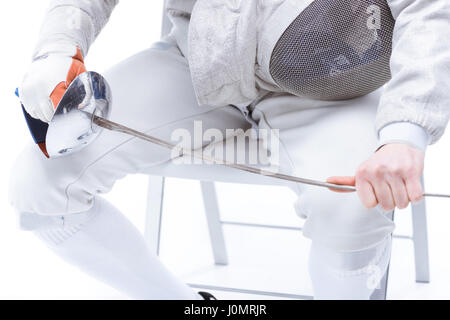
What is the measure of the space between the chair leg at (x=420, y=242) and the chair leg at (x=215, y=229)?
37 centimetres

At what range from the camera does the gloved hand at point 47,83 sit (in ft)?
2.37

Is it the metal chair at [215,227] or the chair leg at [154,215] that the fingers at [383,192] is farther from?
the chair leg at [154,215]

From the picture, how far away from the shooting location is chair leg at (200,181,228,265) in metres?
1.25

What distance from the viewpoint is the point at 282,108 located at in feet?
2.57

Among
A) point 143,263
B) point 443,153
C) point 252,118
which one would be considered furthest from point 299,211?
point 443,153

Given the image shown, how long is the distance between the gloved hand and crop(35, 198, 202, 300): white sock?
7.0 inches

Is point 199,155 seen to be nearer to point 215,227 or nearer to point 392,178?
point 392,178

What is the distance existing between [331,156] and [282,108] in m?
0.12

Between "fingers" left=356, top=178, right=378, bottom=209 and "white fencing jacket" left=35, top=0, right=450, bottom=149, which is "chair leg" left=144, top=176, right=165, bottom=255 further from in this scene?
"fingers" left=356, top=178, right=378, bottom=209

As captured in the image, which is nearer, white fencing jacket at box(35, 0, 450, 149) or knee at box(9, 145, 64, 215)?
white fencing jacket at box(35, 0, 450, 149)

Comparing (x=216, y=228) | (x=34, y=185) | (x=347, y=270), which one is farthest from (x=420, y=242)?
(x=34, y=185)

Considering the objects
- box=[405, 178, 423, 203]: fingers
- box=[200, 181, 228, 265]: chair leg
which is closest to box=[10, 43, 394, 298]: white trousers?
box=[405, 178, 423, 203]: fingers

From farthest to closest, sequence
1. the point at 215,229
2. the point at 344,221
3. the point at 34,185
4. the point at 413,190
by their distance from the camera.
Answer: the point at 215,229
the point at 34,185
the point at 344,221
the point at 413,190

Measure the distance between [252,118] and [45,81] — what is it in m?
0.27
